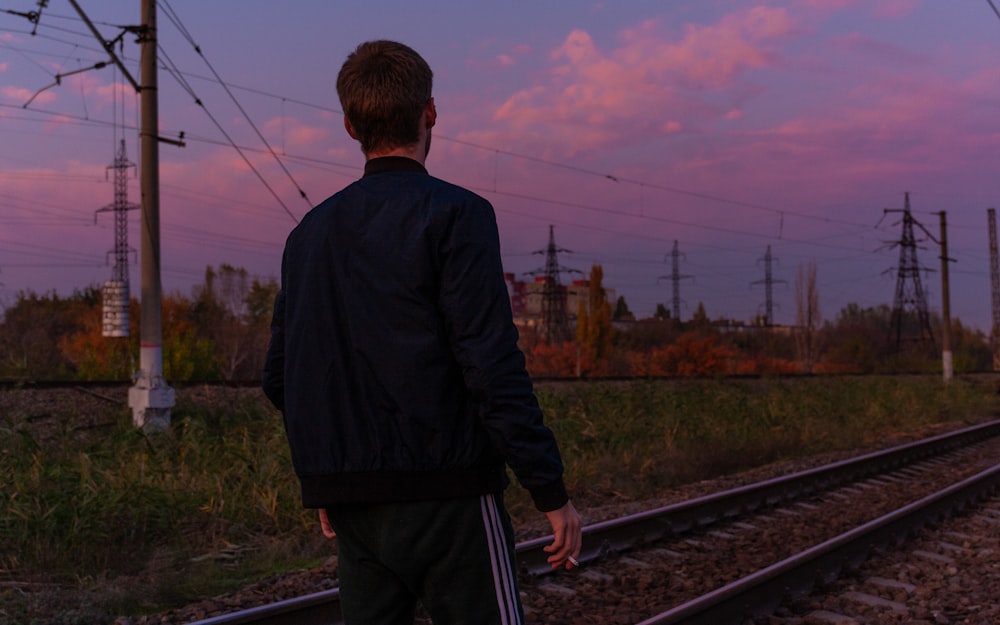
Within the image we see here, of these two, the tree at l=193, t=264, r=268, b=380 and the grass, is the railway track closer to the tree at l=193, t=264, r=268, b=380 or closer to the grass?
the grass

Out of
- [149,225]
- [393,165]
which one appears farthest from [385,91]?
[149,225]

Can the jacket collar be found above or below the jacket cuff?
above

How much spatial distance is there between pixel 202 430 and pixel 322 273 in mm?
8983

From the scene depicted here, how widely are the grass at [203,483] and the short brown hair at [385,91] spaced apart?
439 cm

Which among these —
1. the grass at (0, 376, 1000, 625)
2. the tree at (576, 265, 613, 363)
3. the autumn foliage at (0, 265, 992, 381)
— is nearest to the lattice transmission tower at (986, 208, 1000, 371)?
the autumn foliage at (0, 265, 992, 381)

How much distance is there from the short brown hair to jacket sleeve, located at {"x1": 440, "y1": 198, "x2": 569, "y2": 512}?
287mm

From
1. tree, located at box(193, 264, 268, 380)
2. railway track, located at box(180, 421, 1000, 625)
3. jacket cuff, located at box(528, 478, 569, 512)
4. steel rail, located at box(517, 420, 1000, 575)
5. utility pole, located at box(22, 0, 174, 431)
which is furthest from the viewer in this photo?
tree, located at box(193, 264, 268, 380)

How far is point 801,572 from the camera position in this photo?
618 cm

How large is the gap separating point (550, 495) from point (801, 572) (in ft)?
15.8

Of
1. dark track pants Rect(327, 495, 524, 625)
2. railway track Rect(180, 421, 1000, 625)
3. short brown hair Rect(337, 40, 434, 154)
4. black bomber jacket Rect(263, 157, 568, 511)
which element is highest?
short brown hair Rect(337, 40, 434, 154)

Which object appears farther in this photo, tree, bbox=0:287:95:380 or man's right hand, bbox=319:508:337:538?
tree, bbox=0:287:95:380

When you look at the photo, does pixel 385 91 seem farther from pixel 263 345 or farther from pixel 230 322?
pixel 230 322

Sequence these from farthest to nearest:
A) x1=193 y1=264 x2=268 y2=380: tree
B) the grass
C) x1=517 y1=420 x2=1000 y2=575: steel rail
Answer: x1=193 y1=264 x2=268 y2=380: tree < x1=517 y1=420 x2=1000 y2=575: steel rail < the grass

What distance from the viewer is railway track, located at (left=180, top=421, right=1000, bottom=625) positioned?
5.32m
